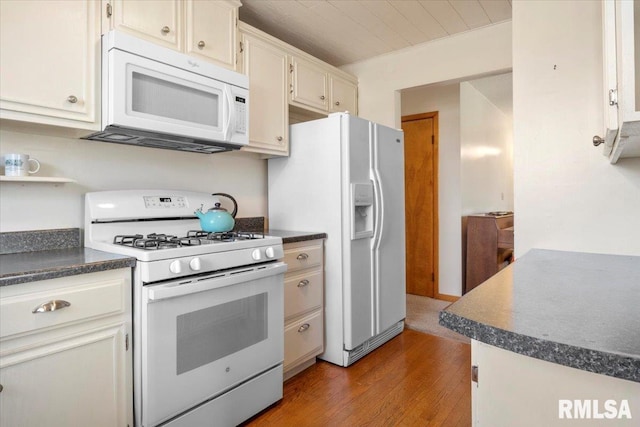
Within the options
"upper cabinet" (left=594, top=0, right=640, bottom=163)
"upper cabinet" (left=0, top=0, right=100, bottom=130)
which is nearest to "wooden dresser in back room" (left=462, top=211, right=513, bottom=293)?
"upper cabinet" (left=594, top=0, right=640, bottom=163)

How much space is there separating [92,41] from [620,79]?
1.92 metres

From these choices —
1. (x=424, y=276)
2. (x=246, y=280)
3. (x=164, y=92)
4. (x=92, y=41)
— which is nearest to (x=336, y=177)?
(x=246, y=280)

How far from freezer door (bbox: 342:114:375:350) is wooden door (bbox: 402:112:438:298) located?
1773 mm

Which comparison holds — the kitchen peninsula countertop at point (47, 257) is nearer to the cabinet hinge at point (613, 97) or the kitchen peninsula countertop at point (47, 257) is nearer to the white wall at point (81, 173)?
the white wall at point (81, 173)

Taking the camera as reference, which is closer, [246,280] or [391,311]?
[246,280]

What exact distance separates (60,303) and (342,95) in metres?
2.55

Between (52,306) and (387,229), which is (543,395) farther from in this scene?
(387,229)

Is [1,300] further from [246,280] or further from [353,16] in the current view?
[353,16]

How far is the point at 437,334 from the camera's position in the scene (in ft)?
9.76

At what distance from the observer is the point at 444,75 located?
291cm

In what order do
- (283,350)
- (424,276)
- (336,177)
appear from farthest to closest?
(424,276) → (336,177) → (283,350)

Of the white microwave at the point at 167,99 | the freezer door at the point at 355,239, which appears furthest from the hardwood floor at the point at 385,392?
the white microwave at the point at 167,99

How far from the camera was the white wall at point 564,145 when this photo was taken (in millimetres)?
1536

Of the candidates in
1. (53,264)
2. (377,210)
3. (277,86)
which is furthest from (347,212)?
(53,264)
